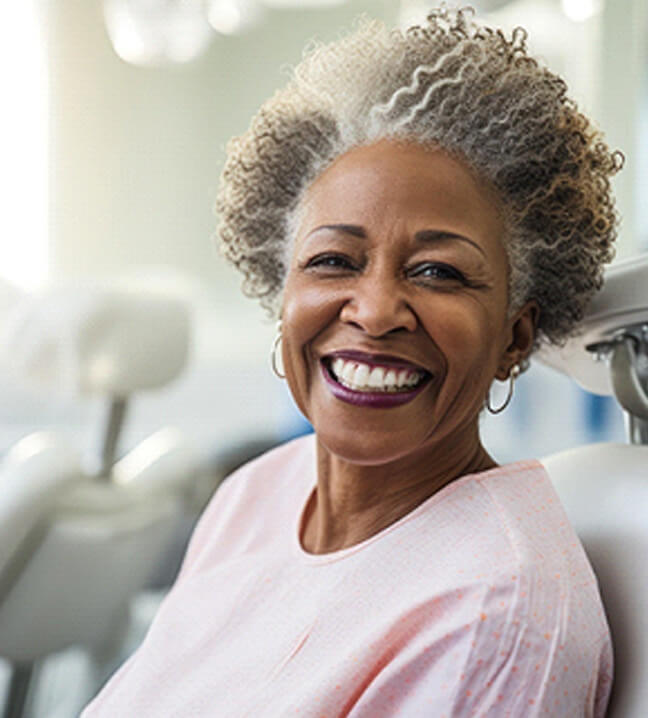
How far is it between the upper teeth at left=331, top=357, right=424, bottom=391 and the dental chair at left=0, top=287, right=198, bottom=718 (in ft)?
2.83

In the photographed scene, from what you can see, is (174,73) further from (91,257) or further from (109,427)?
(109,427)

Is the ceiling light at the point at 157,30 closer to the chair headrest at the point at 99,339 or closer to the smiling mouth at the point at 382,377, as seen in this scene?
the chair headrest at the point at 99,339

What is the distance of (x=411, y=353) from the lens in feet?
Result: 2.46

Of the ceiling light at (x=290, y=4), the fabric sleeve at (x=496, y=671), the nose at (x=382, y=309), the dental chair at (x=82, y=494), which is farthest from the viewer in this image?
the ceiling light at (x=290, y=4)

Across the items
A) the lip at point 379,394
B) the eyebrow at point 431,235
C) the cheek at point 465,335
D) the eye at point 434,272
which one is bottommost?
the lip at point 379,394

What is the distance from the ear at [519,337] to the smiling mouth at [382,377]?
0.10m

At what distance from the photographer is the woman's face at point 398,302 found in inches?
29.5

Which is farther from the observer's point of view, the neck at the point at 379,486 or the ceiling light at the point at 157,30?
the ceiling light at the point at 157,30

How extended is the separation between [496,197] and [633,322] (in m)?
0.17

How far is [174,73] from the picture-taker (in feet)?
7.49

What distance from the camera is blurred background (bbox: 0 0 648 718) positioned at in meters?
2.16

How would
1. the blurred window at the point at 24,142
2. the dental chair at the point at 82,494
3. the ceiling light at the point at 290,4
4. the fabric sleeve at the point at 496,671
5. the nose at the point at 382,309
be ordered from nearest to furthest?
the fabric sleeve at the point at 496,671, the nose at the point at 382,309, the dental chair at the point at 82,494, the blurred window at the point at 24,142, the ceiling light at the point at 290,4

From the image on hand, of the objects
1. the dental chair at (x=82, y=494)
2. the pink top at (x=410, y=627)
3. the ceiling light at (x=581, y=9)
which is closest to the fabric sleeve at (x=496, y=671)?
the pink top at (x=410, y=627)

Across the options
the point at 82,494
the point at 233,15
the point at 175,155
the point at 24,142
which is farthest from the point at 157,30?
the point at 82,494
